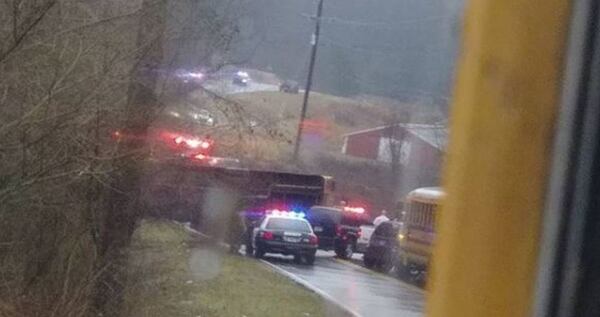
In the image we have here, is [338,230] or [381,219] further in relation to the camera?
[338,230]

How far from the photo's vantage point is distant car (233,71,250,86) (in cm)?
1285

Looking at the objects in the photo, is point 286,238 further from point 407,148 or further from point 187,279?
point 407,148

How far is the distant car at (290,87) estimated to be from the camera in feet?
30.3

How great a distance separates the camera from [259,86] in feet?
40.0

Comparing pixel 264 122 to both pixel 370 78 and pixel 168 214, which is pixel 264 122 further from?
pixel 370 78

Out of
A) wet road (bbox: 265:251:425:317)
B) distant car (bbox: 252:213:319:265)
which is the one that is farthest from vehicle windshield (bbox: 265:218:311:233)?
wet road (bbox: 265:251:425:317)

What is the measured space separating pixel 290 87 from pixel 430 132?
6462 mm

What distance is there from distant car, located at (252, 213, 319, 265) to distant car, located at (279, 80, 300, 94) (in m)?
1.48

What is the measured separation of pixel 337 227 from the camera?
32.1ft

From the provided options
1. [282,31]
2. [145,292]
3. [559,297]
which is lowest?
[145,292]

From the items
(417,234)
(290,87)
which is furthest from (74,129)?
(417,234)

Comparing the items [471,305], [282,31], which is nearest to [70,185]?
[282,31]

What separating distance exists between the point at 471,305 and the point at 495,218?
0.27 ft

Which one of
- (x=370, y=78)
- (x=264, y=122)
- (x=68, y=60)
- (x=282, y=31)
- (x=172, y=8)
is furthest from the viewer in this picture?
(x=172, y=8)
